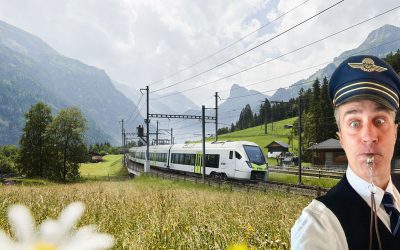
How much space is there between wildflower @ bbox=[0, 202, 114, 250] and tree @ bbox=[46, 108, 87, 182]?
61.4 metres

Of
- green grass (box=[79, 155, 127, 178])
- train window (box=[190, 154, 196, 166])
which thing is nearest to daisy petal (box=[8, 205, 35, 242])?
train window (box=[190, 154, 196, 166])

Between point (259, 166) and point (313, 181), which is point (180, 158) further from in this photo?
point (313, 181)

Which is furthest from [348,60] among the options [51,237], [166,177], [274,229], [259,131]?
[259,131]

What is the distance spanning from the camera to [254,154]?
26.4 metres

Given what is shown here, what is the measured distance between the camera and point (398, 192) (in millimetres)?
1501

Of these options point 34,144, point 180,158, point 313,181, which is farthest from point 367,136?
point 34,144

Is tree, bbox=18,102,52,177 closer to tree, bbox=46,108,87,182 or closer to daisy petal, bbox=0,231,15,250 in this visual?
tree, bbox=46,108,87,182

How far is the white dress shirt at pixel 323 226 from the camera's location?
44.9 inches

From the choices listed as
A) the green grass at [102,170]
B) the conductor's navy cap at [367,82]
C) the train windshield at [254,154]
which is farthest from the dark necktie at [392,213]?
the green grass at [102,170]

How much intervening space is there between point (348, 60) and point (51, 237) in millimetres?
1365

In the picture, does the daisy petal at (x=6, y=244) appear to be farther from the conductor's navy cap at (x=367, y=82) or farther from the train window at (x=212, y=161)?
the train window at (x=212, y=161)

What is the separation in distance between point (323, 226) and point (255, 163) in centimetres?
2530

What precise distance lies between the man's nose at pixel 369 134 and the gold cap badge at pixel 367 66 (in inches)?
8.6

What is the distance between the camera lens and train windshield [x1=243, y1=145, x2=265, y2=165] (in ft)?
85.6
